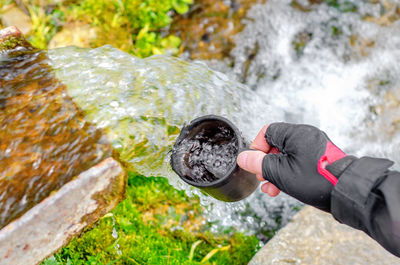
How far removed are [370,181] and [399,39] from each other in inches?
130

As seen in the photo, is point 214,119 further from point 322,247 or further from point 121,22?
point 121,22

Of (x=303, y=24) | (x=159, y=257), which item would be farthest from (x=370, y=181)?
(x=303, y=24)

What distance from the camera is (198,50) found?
4199mm

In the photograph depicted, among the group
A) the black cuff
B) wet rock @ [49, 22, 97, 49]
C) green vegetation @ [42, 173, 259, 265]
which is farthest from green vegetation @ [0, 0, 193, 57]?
the black cuff

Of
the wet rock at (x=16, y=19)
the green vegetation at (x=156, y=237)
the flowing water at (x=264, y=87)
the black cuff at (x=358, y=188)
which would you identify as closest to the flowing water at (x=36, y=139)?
the flowing water at (x=264, y=87)

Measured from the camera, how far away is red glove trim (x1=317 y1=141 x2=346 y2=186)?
176 cm

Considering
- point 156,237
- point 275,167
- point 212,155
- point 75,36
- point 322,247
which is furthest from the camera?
point 75,36

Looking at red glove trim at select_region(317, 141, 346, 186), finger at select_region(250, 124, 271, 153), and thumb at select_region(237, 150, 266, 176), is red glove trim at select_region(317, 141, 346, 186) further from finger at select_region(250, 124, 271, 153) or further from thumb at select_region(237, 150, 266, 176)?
finger at select_region(250, 124, 271, 153)

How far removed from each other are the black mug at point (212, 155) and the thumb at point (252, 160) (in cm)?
9

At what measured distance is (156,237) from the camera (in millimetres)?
3086

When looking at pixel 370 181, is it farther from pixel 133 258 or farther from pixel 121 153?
pixel 133 258

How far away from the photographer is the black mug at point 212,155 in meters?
2.18

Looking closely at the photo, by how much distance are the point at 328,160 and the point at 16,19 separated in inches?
172

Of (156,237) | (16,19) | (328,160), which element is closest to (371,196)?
(328,160)
